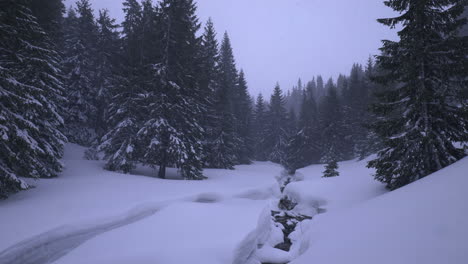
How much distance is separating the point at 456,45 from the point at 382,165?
534 centimetres

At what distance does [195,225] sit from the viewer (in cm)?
738

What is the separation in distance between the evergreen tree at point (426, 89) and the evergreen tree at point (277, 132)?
32.9 meters

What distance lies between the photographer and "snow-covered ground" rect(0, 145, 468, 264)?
3.57m

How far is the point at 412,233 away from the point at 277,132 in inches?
1546

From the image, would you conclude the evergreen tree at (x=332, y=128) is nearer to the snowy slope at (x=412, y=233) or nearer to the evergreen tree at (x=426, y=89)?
the evergreen tree at (x=426, y=89)

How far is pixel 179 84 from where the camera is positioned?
16141 mm

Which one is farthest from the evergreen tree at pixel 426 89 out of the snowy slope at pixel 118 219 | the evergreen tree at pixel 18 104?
the evergreen tree at pixel 18 104

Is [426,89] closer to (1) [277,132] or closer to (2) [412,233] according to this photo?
(2) [412,233]

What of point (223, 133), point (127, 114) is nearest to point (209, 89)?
point (223, 133)

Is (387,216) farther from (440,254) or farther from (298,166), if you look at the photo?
(298,166)

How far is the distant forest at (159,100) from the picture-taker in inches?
312

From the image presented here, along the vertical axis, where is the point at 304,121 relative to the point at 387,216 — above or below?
above

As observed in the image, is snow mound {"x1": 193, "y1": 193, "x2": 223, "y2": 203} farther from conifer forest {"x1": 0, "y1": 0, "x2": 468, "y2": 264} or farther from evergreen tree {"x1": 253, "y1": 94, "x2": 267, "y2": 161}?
evergreen tree {"x1": 253, "y1": 94, "x2": 267, "y2": 161}

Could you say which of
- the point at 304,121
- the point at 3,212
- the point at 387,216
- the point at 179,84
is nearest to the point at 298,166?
the point at 304,121
